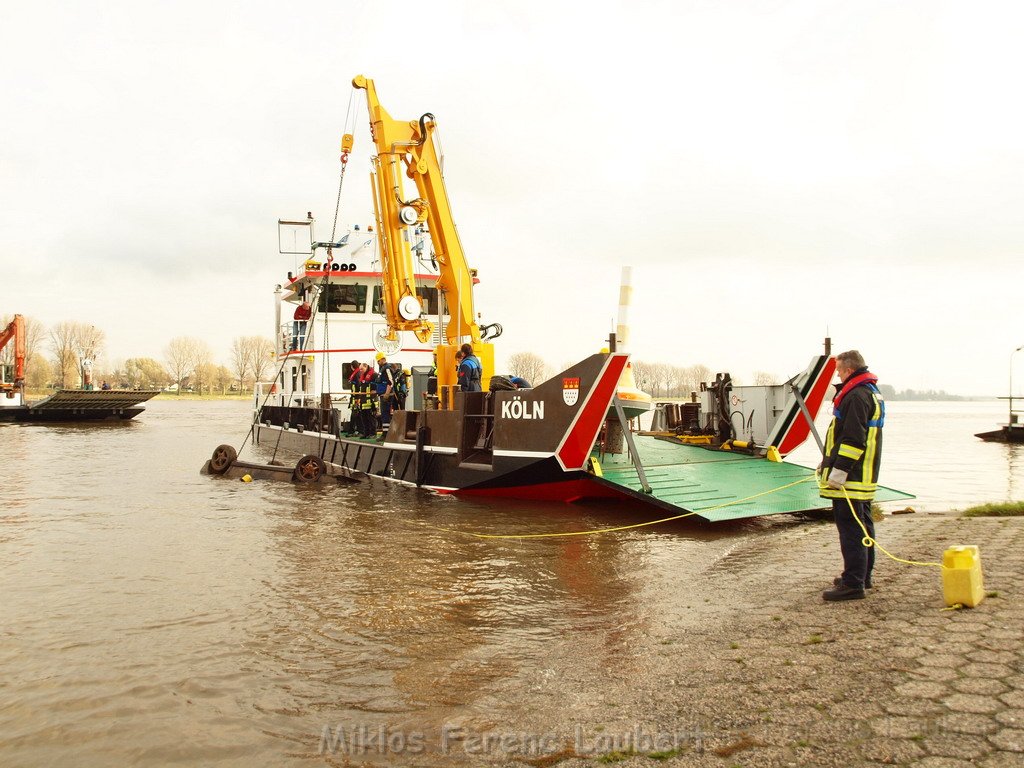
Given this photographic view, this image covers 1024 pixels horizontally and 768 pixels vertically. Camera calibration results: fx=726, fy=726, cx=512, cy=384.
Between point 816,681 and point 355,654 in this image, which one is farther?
point 355,654

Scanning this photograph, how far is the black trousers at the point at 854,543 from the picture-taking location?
4.62 m

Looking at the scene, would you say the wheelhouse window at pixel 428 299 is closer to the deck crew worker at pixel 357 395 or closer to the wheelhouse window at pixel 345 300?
the wheelhouse window at pixel 345 300

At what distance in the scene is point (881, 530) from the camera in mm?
7445

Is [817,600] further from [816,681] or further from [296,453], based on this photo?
[296,453]

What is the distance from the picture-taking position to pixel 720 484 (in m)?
9.59

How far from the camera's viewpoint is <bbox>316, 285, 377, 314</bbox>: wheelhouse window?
679 inches

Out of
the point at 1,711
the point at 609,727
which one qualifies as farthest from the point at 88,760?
the point at 609,727

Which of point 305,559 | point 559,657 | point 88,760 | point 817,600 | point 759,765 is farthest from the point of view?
point 305,559

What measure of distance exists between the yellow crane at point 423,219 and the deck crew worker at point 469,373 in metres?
0.99

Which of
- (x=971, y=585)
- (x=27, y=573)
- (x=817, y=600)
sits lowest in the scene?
(x=27, y=573)

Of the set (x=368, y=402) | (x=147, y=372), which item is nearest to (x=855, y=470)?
(x=368, y=402)

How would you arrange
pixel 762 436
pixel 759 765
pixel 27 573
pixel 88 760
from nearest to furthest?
pixel 759 765, pixel 88 760, pixel 27 573, pixel 762 436

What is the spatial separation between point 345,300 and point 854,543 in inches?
572

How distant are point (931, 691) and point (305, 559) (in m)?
5.70
